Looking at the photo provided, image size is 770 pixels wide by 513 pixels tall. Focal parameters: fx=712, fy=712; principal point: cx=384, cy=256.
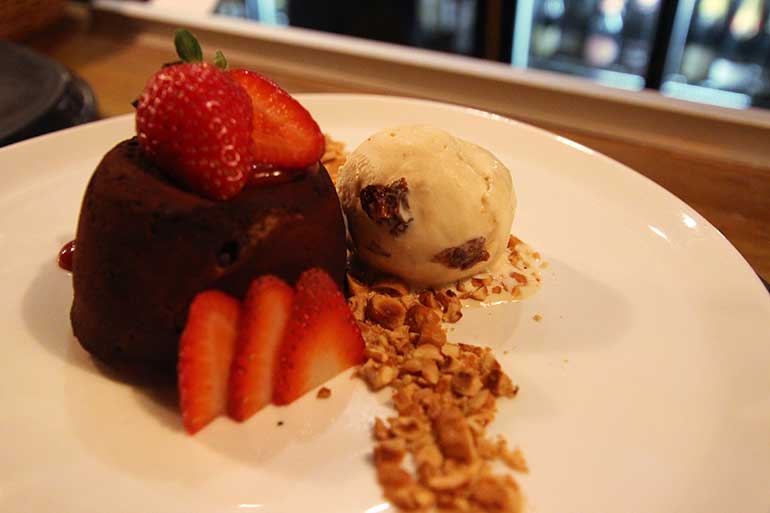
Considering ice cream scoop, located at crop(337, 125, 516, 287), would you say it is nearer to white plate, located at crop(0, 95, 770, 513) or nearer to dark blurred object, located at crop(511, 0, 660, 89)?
white plate, located at crop(0, 95, 770, 513)

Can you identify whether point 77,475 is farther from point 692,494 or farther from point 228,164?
point 692,494

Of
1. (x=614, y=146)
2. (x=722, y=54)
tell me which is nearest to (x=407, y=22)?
(x=722, y=54)

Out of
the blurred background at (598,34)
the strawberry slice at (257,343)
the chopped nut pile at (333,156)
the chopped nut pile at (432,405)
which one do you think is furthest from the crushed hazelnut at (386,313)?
the blurred background at (598,34)

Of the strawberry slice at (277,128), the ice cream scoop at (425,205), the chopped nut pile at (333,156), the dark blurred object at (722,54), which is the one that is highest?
the strawberry slice at (277,128)

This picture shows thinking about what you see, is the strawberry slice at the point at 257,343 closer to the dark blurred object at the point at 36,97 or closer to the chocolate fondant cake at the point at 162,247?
the chocolate fondant cake at the point at 162,247

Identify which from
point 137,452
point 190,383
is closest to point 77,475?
point 137,452

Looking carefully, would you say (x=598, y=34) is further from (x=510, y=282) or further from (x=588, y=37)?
(x=510, y=282)
